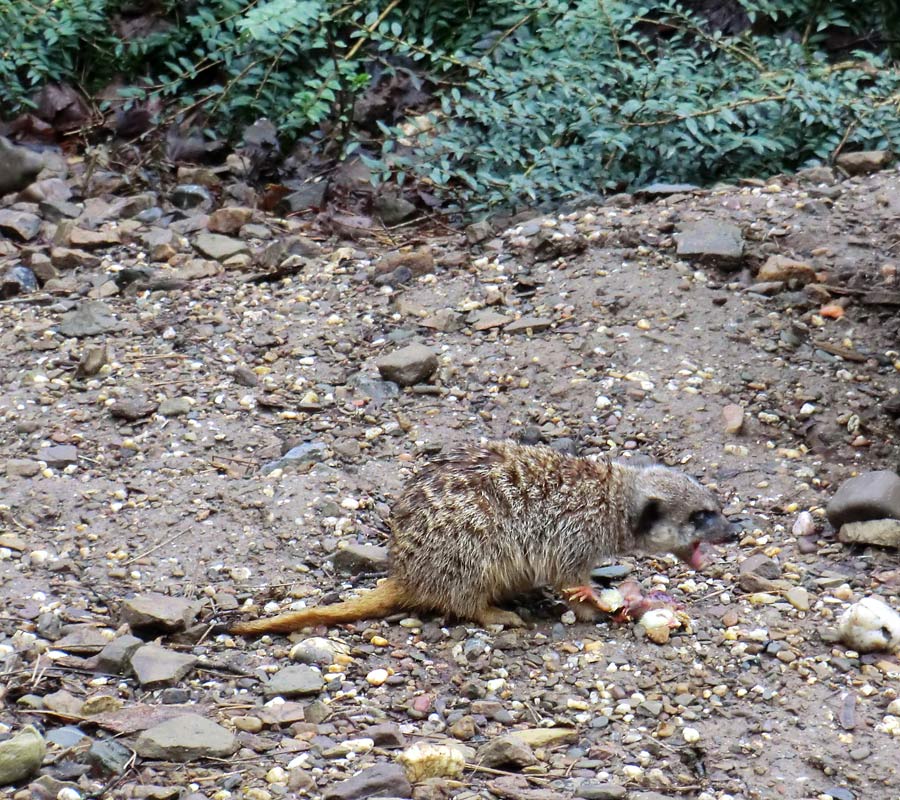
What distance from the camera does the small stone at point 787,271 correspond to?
5766mm

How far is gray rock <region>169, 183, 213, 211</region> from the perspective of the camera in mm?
7441

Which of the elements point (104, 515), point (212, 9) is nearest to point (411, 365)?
point (104, 515)

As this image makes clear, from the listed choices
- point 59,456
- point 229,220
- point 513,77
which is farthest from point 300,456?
point 513,77

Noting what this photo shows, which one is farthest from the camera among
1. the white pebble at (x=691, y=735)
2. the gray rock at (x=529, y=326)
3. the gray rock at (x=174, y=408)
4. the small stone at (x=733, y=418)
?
the gray rock at (x=529, y=326)

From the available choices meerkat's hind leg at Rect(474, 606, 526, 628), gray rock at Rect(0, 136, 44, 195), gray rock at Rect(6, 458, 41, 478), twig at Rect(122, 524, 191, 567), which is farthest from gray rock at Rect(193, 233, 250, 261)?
meerkat's hind leg at Rect(474, 606, 526, 628)

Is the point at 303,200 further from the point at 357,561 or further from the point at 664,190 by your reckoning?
the point at 357,561

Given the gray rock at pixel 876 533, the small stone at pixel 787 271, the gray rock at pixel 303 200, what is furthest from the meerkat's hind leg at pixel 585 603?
the gray rock at pixel 303 200

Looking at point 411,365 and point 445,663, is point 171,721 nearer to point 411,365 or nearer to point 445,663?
point 445,663

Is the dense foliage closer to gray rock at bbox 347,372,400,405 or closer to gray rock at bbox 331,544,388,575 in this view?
gray rock at bbox 347,372,400,405

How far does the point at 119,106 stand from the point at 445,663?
577 centimetres

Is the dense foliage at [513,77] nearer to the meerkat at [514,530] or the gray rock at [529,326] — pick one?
the gray rock at [529,326]

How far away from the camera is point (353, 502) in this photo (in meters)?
4.56

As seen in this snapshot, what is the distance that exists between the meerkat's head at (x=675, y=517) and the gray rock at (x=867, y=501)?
39 centimetres

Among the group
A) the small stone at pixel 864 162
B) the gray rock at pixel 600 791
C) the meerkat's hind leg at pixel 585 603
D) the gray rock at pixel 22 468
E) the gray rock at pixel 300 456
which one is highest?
the small stone at pixel 864 162
